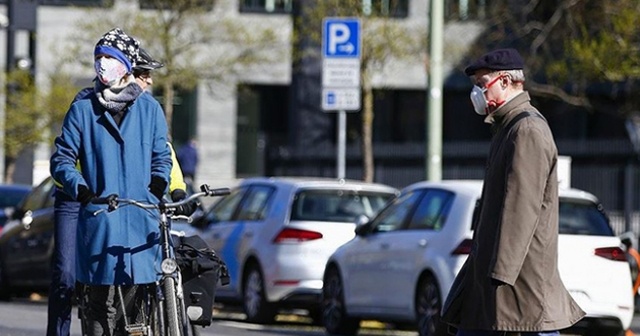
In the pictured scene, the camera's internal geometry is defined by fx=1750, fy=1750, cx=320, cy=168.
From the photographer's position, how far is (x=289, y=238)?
16.9 m

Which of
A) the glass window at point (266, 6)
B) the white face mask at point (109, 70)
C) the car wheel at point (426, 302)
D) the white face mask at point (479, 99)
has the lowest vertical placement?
the car wheel at point (426, 302)

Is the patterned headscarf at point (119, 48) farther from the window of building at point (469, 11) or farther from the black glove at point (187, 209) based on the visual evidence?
the window of building at point (469, 11)

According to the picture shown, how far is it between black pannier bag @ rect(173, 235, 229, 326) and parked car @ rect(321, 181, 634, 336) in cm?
529

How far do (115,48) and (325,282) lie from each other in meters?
8.11

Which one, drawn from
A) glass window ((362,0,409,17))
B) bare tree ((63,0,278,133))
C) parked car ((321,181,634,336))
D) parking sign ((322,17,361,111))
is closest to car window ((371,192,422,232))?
parked car ((321,181,634,336))

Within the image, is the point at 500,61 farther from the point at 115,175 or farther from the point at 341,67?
the point at 341,67

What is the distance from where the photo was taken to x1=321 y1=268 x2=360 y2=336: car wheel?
15930 mm

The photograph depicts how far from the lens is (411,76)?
49.2m

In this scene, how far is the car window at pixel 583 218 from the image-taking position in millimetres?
14680

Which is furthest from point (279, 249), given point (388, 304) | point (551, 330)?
point (551, 330)

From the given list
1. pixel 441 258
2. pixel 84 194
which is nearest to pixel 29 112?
pixel 441 258

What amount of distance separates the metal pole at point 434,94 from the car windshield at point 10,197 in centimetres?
639

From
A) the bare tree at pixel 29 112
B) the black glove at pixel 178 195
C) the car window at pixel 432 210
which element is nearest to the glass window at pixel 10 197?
the car window at pixel 432 210

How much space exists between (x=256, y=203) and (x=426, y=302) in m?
3.99
